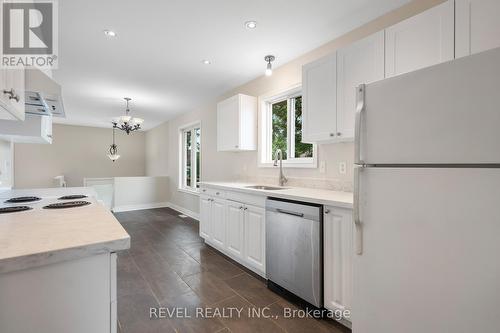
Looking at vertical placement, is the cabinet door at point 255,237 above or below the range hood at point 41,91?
below

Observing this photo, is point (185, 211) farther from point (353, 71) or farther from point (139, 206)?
point (353, 71)

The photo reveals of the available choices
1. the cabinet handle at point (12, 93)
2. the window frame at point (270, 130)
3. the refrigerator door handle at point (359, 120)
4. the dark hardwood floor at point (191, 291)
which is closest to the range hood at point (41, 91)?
the cabinet handle at point (12, 93)

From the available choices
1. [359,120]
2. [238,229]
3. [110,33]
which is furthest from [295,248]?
[110,33]

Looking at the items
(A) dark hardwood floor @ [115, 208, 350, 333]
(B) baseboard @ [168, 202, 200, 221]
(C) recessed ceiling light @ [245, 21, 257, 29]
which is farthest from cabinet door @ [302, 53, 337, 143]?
(B) baseboard @ [168, 202, 200, 221]

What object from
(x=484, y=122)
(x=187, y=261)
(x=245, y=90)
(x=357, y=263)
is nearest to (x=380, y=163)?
(x=484, y=122)

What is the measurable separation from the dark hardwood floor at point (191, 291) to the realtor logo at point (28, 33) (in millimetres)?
1929

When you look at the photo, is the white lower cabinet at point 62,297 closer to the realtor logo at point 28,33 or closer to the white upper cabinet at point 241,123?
the realtor logo at point 28,33

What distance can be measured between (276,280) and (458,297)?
143 centimetres

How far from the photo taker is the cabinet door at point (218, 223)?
2.93 meters

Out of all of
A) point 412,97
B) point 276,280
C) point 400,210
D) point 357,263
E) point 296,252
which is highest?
point 412,97

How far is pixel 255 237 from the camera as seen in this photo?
96.1 inches

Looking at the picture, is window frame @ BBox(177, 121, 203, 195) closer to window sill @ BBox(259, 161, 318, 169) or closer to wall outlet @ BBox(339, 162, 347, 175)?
window sill @ BBox(259, 161, 318, 169)

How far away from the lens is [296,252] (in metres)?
1.95

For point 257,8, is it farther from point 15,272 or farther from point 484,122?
point 15,272
